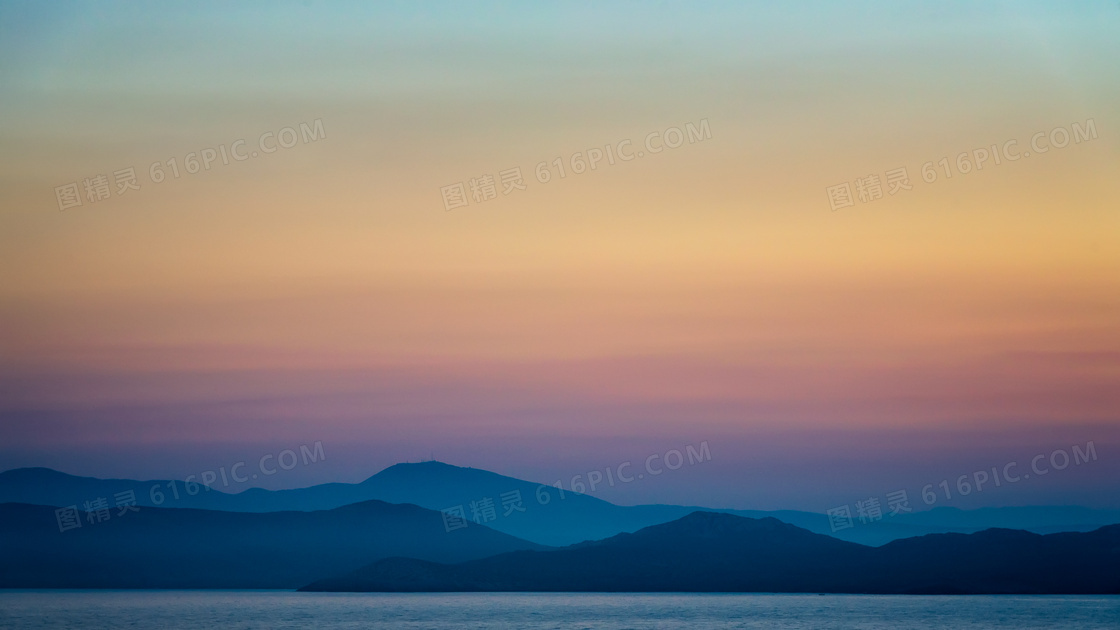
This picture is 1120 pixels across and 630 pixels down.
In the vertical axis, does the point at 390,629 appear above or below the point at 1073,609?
above

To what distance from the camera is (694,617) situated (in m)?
142

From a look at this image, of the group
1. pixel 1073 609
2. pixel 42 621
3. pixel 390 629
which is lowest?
pixel 1073 609

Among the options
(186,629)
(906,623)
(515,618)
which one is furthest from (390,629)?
(906,623)

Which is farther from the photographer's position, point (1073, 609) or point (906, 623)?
point (1073, 609)

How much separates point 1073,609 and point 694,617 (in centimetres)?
6682

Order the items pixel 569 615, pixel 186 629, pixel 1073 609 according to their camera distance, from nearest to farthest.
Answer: pixel 186 629 < pixel 569 615 < pixel 1073 609

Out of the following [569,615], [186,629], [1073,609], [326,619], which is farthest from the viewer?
[1073,609]

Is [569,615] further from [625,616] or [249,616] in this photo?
[249,616]

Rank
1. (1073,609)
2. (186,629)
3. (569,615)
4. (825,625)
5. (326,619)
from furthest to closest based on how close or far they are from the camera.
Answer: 1. (1073,609)
2. (569,615)
3. (326,619)
4. (825,625)
5. (186,629)

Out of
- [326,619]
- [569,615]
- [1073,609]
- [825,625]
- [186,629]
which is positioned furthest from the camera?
[1073,609]

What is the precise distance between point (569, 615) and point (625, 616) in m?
8.88

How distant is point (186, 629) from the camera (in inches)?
4412

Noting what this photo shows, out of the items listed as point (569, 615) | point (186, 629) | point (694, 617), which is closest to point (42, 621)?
point (186, 629)

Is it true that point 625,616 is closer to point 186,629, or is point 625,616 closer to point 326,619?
point 326,619
